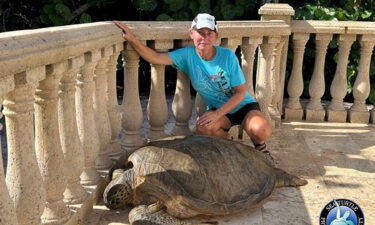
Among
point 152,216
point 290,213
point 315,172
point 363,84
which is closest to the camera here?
point 152,216

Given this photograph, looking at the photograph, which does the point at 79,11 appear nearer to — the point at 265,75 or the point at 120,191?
the point at 265,75

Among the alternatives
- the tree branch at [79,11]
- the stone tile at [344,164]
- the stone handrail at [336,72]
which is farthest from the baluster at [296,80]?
the tree branch at [79,11]

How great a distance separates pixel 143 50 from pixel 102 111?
0.61m

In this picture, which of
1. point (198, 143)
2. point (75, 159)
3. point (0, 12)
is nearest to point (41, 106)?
point (75, 159)

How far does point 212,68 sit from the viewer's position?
3.85 meters

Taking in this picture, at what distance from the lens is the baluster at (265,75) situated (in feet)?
15.7

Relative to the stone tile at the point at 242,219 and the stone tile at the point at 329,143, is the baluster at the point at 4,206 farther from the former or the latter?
the stone tile at the point at 329,143

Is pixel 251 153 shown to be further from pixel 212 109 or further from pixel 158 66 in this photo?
pixel 158 66

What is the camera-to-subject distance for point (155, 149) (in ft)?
10.5

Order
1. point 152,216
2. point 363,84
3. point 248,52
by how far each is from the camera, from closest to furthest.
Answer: point 152,216
point 248,52
point 363,84

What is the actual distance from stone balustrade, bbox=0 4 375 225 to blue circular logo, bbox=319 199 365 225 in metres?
1.50

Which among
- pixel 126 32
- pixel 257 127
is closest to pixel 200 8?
pixel 257 127

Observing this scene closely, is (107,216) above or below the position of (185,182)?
below

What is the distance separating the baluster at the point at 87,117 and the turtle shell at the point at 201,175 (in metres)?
0.28
